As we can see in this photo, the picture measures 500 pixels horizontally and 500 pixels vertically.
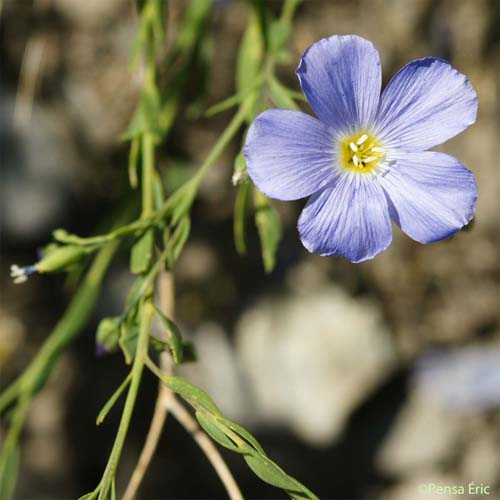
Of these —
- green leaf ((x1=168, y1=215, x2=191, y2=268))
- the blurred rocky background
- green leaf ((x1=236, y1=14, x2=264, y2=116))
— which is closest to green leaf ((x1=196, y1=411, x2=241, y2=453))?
green leaf ((x1=168, y1=215, x2=191, y2=268))

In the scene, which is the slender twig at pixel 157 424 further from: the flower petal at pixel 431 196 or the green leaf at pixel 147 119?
the flower petal at pixel 431 196

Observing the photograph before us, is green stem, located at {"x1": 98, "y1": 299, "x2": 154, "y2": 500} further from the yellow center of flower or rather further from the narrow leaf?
the yellow center of flower

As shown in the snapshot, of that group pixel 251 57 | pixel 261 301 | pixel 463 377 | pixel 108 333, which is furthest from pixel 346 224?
pixel 463 377

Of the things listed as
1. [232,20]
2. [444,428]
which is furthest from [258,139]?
[444,428]

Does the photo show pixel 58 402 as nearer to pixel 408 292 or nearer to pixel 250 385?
pixel 250 385

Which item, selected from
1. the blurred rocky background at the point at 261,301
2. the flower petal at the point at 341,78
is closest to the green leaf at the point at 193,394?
the flower petal at the point at 341,78

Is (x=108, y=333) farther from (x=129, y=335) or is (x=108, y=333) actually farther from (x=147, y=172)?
(x=147, y=172)

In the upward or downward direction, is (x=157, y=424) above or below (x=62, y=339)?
below
